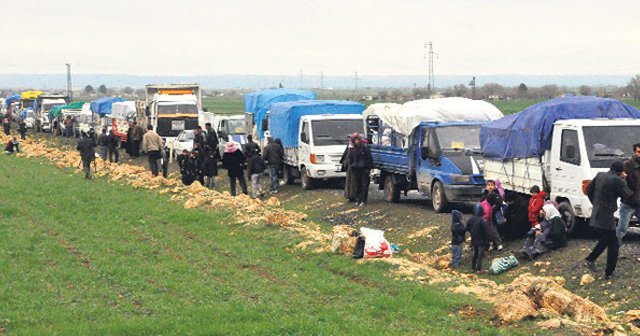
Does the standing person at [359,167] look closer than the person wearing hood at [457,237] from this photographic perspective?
No

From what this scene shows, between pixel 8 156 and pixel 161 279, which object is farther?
pixel 8 156

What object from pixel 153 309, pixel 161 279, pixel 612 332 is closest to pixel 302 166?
pixel 161 279

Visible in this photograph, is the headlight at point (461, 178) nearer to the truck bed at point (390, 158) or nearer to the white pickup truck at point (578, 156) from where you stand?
the truck bed at point (390, 158)

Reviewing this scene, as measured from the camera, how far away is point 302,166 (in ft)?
109

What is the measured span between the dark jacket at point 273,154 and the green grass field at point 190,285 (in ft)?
21.7

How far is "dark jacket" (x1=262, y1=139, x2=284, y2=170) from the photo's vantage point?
3266 cm

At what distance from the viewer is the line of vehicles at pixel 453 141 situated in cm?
1934

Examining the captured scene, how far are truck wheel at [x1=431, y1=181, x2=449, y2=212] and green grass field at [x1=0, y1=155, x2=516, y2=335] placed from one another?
3.95 metres

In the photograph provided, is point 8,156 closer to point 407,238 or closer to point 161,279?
point 407,238

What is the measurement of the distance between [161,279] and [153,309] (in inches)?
101

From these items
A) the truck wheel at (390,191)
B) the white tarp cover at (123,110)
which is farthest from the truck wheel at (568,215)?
the white tarp cover at (123,110)

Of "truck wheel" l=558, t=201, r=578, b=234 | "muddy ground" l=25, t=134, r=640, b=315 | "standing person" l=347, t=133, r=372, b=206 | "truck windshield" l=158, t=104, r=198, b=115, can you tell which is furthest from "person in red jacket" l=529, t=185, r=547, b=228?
"truck windshield" l=158, t=104, r=198, b=115

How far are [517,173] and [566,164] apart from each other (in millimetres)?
2142

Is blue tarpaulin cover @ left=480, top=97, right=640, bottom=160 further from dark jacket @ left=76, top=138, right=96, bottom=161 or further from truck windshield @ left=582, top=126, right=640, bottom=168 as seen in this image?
dark jacket @ left=76, top=138, right=96, bottom=161
